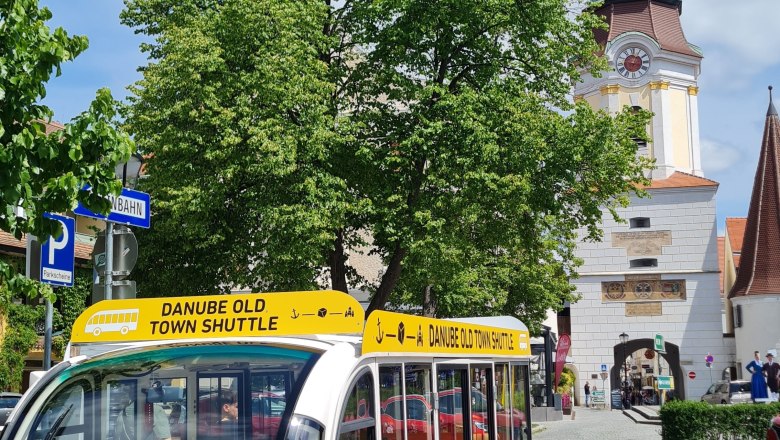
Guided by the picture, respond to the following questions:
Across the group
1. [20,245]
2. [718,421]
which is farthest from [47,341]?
[20,245]

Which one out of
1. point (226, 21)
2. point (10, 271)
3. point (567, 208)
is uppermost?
point (226, 21)

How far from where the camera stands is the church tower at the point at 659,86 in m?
61.9

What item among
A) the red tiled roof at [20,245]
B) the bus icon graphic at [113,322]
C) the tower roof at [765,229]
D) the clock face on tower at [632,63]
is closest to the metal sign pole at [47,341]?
the bus icon graphic at [113,322]

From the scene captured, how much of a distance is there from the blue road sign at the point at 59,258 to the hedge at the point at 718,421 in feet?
43.4

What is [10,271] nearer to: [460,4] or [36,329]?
[460,4]

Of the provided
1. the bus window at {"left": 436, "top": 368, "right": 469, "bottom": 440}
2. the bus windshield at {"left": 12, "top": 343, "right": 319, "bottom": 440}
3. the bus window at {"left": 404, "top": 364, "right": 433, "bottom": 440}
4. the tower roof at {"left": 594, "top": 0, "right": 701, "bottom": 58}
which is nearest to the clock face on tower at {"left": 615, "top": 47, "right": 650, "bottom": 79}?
→ the tower roof at {"left": 594, "top": 0, "right": 701, "bottom": 58}

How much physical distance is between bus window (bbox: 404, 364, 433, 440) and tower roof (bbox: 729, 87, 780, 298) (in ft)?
183

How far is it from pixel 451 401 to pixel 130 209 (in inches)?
174

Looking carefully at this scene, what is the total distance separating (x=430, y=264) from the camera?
857 inches

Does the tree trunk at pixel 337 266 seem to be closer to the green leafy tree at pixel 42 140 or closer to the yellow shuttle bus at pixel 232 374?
the green leafy tree at pixel 42 140

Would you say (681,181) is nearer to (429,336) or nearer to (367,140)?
(367,140)

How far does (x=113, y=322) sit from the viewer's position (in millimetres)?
6914

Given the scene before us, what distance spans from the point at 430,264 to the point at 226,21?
7.04m

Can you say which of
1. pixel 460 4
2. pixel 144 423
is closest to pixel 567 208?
pixel 460 4
